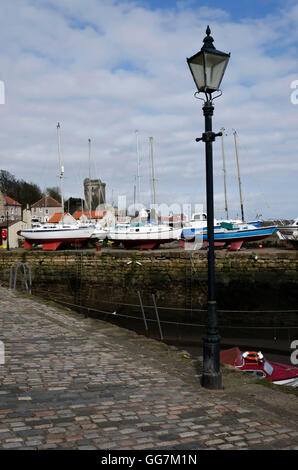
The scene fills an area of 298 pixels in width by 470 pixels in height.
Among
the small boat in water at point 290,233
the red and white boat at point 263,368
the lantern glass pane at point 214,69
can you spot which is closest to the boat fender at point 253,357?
the red and white boat at point 263,368

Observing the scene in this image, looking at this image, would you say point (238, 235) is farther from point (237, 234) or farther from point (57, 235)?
point (57, 235)

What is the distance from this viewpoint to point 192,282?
829 inches

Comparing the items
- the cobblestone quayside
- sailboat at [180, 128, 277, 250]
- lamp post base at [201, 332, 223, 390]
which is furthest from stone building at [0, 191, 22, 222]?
lamp post base at [201, 332, 223, 390]

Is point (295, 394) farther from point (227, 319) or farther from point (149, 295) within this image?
point (149, 295)

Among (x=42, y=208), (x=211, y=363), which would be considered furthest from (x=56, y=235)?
(x=42, y=208)

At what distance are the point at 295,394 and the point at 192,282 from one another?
50.2 feet

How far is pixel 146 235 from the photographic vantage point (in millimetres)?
28609

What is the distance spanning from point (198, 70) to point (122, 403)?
4.54 m

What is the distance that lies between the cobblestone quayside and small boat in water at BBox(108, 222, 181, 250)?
2033 cm

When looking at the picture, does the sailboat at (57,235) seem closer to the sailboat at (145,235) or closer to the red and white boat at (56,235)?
the red and white boat at (56,235)

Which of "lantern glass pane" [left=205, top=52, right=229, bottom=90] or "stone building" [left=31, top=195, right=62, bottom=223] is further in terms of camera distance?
"stone building" [left=31, top=195, right=62, bottom=223]

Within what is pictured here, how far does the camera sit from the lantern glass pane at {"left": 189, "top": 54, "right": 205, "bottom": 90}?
233 inches

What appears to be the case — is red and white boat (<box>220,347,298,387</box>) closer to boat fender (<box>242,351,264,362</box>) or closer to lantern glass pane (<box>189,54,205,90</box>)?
boat fender (<box>242,351,264,362</box>)
